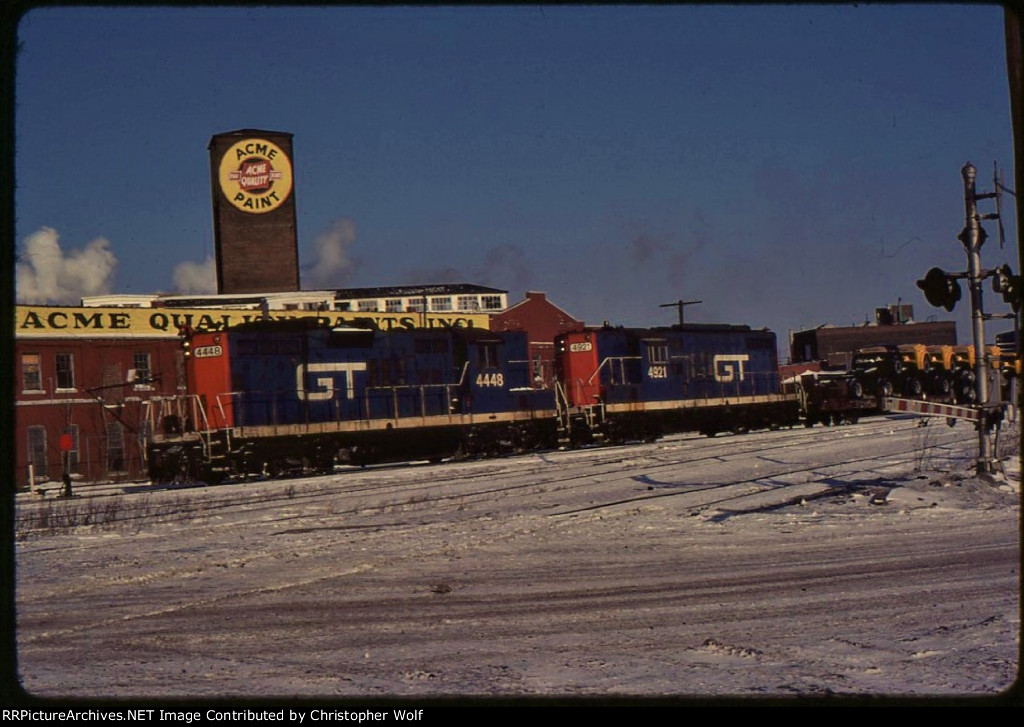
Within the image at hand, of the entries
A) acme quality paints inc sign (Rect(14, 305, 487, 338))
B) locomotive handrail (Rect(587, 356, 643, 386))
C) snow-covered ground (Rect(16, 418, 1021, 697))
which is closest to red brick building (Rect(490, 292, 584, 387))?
acme quality paints inc sign (Rect(14, 305, 487, 338))

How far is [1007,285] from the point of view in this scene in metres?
11.2

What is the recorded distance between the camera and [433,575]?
11.0 metres

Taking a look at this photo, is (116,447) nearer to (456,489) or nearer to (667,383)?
(667,383)

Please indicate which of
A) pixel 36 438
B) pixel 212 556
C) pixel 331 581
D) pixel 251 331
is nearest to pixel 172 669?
pixel 331 581

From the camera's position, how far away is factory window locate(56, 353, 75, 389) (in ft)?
123

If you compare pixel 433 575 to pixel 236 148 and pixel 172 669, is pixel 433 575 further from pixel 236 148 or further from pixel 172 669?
pixel 236 148

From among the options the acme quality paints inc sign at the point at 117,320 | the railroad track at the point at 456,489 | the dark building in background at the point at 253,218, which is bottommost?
the railroad track at the point at 456,489

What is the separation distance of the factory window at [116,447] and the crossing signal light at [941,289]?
33125 mm

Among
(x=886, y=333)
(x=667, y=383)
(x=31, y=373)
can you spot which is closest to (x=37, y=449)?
(x=31, y=373)

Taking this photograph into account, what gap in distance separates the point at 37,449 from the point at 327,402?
15.3 meters

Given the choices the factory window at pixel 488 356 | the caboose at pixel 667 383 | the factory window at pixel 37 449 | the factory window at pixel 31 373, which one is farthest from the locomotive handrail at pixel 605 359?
the factory window at pixel 31 373

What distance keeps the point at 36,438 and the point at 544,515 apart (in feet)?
92.3

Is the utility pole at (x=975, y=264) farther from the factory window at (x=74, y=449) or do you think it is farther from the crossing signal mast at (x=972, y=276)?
the factory window at (x=74, y=449)

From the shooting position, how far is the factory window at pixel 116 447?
→ 125ft
